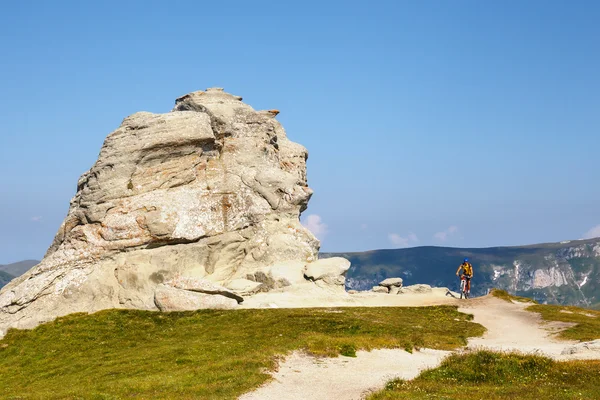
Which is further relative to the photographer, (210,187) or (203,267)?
(210,187)

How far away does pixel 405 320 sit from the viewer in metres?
51.7

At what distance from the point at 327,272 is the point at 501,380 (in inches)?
1367

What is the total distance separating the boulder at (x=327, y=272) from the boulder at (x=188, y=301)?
10.1m

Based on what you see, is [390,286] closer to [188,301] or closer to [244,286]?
[244,286]

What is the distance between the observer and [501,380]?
28875 millimetres

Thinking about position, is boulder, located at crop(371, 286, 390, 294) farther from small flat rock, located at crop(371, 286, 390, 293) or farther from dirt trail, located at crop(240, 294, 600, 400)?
dirt trail, located at crop(240, 294, 600, 400)

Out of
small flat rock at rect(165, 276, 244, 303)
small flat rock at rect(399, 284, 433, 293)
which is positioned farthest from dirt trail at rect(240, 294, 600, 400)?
small flat rock at rect(165, 276, 244, 303)

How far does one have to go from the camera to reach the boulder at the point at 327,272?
206 ft

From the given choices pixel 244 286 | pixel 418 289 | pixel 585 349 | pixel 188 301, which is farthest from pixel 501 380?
pixel 418 289

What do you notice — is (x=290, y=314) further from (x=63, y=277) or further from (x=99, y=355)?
(x=63, y=277)

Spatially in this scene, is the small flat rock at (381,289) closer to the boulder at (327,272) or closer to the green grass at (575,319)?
the boulder at (327,272)

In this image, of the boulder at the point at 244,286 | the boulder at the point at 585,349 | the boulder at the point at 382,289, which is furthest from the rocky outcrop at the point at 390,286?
the boulder at the point at 585,349

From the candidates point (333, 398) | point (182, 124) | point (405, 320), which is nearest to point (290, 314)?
point (405, 320)

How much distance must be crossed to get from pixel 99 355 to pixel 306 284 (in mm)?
23168
